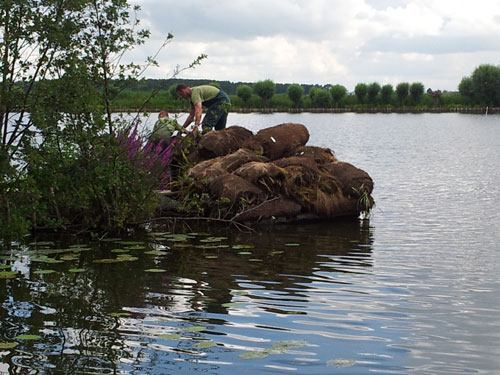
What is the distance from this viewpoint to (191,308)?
26.5ft

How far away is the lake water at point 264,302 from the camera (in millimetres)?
6371

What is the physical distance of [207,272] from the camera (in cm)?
995

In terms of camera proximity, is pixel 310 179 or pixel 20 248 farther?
pixel 310 179

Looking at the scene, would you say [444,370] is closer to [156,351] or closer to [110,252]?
[156,351]

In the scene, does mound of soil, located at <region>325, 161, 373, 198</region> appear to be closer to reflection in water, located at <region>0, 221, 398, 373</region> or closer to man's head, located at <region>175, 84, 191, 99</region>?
reflection in water, located at <region>0, 221, 398, 373</region>

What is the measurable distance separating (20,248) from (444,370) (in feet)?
24.2

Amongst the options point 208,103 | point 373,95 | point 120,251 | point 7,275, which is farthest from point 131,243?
point 373,95

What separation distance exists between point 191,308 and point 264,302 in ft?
2.75

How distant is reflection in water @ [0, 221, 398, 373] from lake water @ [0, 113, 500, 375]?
0.06ft

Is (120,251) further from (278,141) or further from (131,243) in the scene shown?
(278,141)

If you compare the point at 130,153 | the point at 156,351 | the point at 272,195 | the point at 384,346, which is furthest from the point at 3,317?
the point at 272,195


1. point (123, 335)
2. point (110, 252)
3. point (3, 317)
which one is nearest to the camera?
point (123, 335)

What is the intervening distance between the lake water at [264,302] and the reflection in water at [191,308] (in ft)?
0.06

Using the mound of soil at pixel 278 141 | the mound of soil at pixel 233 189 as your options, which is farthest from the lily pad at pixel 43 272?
the mound of soil at pixel 278 141
